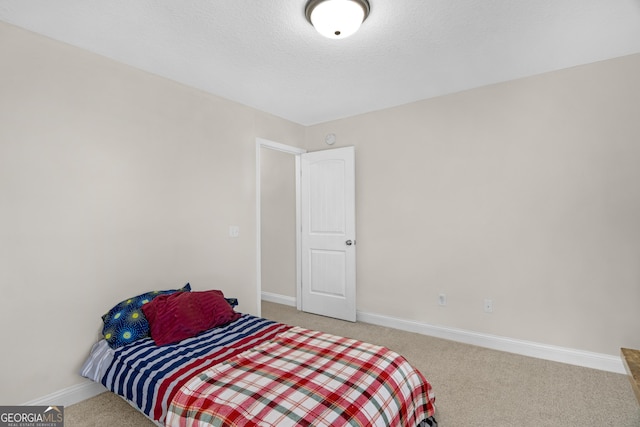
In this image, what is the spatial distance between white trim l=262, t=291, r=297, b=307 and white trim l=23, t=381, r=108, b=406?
256cm

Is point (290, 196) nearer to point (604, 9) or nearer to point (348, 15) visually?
point (348, 15)

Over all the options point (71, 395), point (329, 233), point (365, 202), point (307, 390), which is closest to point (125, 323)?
point (71, 395)

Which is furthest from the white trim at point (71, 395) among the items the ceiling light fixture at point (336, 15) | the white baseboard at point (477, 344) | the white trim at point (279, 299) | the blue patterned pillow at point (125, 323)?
the ceiling light fixture at point (336, 15)

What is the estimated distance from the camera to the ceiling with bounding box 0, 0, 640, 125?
77.5 inches

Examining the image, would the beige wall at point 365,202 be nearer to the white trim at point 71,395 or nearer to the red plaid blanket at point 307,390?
the white trim at point 71,395

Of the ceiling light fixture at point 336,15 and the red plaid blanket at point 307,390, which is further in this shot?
the ceiling light fixture at point 336,15

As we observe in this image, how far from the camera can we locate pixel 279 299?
15.9 feet

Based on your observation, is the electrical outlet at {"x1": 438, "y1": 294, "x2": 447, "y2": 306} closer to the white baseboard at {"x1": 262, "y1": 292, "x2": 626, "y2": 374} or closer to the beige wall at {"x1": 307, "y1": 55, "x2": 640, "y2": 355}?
the beige wall at {"x1": 307, "y1": 55, "x2": 640, "y2": 355}

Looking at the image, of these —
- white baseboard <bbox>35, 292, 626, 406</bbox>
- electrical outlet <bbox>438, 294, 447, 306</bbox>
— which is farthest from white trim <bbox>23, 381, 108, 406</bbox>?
electrical outlet <bbox>438, 294, 447, 306</bbox>

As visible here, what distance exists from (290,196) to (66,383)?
3.16 meters

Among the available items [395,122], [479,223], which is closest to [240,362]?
[479,223]

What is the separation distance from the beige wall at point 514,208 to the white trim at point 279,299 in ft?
3.74

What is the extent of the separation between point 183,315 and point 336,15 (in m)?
2.21

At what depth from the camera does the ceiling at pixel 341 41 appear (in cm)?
197
